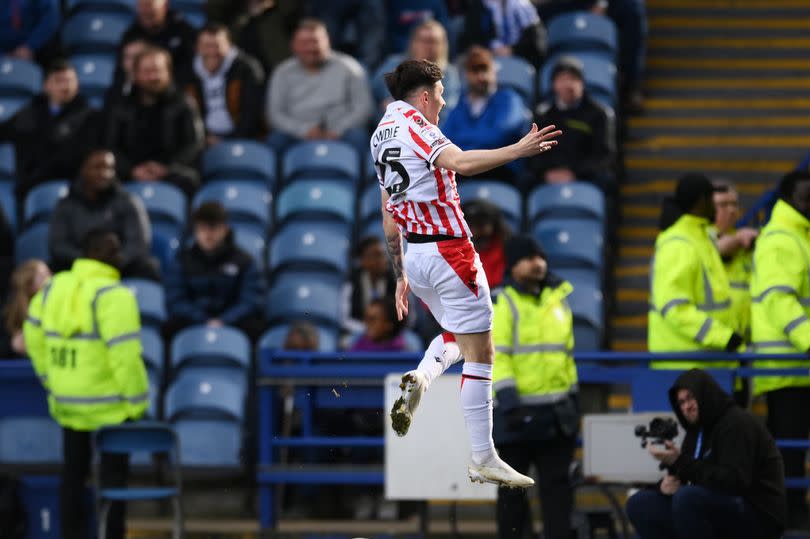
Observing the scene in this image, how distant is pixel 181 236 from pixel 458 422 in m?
3.22

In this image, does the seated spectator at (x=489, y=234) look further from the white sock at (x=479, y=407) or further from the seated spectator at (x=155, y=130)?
the seated spectator at (x=155, y=130)

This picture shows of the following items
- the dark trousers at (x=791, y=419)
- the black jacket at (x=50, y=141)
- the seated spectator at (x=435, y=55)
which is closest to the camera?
the dark trousers at (x=791, y=419)

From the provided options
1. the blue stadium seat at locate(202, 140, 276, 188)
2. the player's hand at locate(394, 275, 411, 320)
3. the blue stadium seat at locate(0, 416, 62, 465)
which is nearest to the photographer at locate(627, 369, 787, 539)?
the player's hand at locate(394, 275, 411, 320)

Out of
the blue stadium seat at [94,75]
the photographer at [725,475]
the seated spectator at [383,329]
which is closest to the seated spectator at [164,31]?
the blue stadium seat at [94,75]

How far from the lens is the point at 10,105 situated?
14688mm

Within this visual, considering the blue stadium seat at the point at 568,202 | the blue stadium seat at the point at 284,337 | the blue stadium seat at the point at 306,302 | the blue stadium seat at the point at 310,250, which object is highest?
the blue stadium seat at the point at 568,202

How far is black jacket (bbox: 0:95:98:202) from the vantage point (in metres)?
13.5

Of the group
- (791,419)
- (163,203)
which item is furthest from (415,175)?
(163,203)

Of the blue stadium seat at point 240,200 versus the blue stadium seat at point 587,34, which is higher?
the blue stadium seat at point 587,34

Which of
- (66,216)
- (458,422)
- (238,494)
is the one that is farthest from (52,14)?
(458,422)

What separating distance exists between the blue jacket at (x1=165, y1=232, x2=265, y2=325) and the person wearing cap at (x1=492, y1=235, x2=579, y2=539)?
271 centimetres

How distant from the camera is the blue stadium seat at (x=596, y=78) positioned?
13.4 meters

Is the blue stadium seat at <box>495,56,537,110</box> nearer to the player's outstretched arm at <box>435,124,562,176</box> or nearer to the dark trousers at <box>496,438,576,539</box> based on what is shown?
the dark trousers at <box>496,438,576,539</box>

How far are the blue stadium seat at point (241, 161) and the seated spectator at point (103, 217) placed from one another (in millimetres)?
1055
